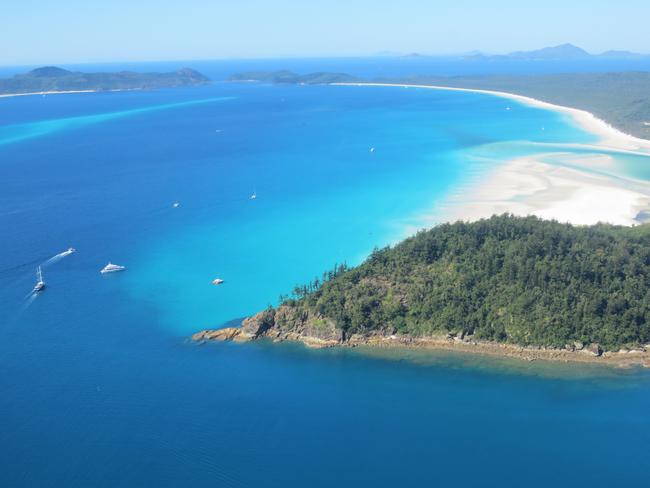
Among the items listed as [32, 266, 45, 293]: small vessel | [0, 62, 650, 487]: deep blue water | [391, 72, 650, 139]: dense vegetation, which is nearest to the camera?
[0, 62, 650, 487]: deep blue water

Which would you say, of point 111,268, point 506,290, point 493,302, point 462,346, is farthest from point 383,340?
point 111,268

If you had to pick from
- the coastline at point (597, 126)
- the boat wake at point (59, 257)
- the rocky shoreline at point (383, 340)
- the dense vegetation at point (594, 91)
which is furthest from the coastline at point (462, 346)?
the dense vegetation at point (594, 91)

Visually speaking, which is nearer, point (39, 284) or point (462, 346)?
point (462, 346)

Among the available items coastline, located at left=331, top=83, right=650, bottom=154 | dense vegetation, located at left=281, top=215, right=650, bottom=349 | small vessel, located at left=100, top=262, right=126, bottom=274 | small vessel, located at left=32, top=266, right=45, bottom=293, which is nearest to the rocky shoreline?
dense vegetation, located at left=281, top=215, right=650, bottom=349

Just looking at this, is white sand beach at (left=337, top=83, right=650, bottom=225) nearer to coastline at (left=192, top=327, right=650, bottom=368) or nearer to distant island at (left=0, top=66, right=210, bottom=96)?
coastline at (left=192, top=327, right=650, bottom=368)

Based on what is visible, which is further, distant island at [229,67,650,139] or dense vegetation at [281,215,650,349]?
distant island at [229,67,650,139]

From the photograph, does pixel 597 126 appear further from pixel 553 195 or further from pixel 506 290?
pixel 506 290
